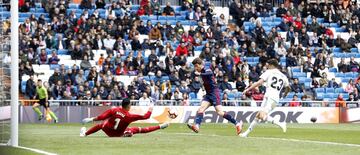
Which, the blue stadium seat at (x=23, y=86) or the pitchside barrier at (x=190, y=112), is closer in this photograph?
the pitchside barrier at (x=190, y=112)

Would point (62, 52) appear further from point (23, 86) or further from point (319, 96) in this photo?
point (319, 96)

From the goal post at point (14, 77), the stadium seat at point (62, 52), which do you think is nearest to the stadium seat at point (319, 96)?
the stadium seat at point (62, 52)

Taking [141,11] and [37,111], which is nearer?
[37,111]

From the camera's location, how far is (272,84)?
75.6 ft

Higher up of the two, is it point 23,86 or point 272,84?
point 272,84

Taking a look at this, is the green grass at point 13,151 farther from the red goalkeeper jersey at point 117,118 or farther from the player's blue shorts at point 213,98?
the player's blue shorts at point 213,98

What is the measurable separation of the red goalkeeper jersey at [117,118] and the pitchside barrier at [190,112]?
50.8ft

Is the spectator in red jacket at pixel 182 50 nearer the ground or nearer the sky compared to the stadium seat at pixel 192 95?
nearer the sky

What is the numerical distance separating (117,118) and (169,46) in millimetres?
22287

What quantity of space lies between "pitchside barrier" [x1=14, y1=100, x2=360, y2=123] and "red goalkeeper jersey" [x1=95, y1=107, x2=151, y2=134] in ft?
50.8

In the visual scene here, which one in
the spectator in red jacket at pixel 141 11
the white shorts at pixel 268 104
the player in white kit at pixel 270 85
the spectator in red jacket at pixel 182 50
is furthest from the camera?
the spectator in red jacket at pixel 141 11

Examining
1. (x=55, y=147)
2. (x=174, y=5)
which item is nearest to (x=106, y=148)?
(x=55, y=147)

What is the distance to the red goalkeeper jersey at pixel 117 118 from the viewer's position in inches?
794

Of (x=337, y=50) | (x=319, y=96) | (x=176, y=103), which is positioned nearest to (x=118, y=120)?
(x=176, y=103)
